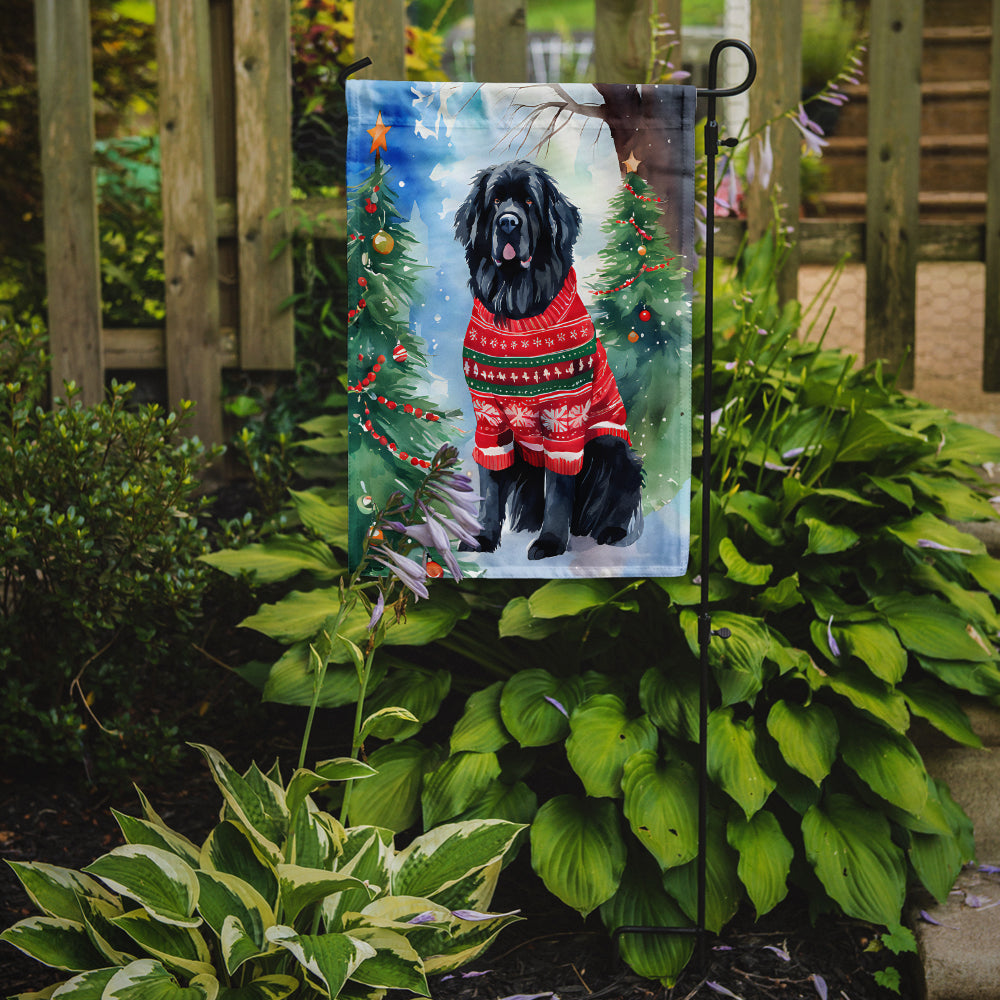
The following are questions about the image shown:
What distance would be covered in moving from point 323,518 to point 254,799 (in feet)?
2.92

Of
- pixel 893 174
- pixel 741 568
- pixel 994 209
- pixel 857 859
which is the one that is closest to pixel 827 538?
pixel 741 568

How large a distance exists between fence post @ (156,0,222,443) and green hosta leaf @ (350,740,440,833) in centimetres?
165

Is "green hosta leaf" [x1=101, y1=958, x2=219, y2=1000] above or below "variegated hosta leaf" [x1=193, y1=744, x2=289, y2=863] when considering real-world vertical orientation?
below

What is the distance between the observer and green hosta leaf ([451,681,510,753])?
1990 millimetres

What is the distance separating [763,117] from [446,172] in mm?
1761

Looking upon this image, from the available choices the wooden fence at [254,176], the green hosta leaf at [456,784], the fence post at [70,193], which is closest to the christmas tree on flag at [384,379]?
the green hosta leaf at [456,784]

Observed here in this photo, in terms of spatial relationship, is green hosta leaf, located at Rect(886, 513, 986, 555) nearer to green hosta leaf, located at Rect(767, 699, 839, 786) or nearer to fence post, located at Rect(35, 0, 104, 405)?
green hosta leaf, located at Rect(767, 699, 839, 786)

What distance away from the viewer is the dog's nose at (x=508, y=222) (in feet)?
5.90

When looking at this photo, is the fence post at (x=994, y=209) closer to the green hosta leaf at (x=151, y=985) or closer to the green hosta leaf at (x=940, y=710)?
the green hosta leaf at (x=940, y=710)

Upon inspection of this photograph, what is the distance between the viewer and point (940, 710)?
6.99ft

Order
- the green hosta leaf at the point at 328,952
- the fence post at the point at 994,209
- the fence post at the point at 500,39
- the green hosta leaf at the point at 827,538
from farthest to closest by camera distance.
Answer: the fence post at the point at 994,209 → the fence post at the point at 500,39 → the green hosta leaf at the point at 827,538 → the green hosta leaf at the point at 328,952

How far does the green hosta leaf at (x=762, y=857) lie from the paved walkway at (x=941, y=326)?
2941mm

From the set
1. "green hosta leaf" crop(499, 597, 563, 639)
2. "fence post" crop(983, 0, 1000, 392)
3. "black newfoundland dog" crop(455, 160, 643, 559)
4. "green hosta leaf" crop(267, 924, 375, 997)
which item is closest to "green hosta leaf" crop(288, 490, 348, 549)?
"green hosta leaf" crop(499, 597, 563, 639)

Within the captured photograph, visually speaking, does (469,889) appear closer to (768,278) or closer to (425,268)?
(425,268)
